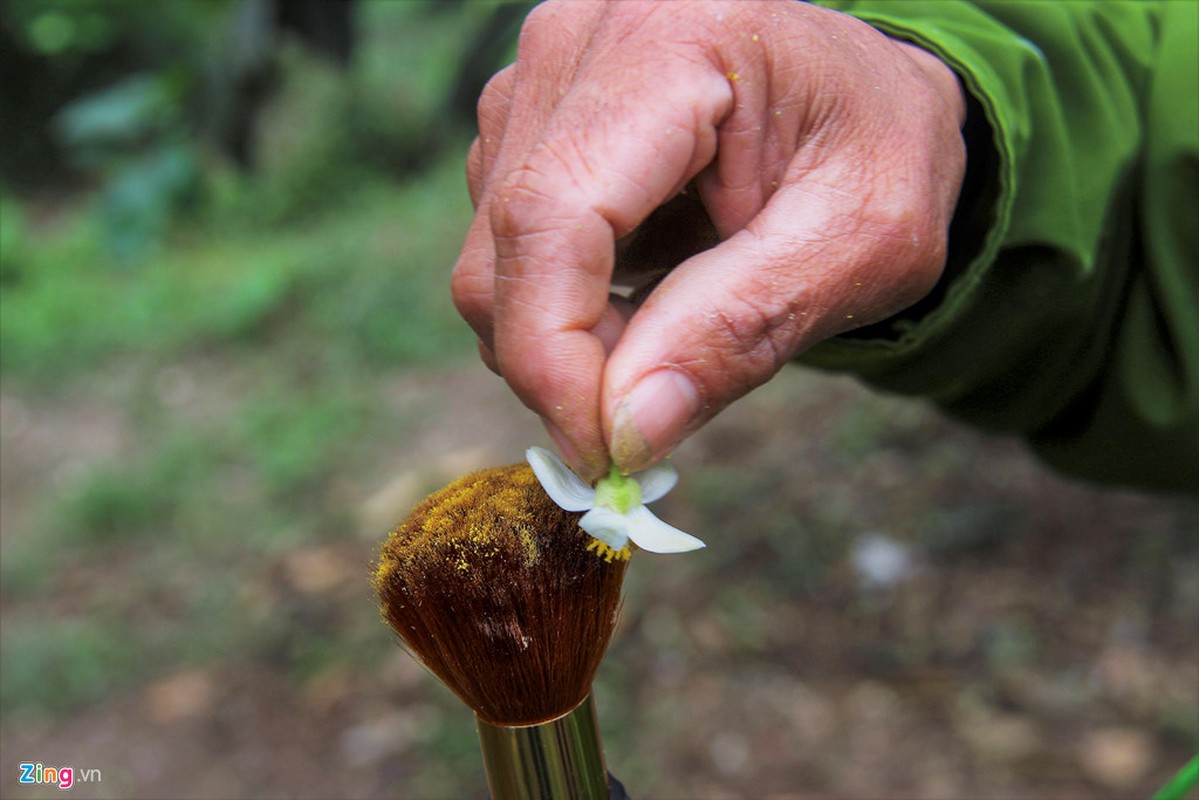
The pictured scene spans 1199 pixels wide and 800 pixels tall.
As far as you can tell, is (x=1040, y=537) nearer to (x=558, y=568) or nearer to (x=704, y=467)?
(x=704, y=467)

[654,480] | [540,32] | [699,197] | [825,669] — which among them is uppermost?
[540,32]

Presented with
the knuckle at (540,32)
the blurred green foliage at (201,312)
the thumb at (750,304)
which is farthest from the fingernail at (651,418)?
the blurred green foliage at (201,312)

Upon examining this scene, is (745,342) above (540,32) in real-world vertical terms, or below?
below

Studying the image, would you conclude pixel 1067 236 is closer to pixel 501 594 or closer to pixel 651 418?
pixel 651 418

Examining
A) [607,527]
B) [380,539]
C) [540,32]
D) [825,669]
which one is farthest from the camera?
[380,539]

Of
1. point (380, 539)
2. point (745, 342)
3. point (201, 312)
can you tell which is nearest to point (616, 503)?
point (745, 342)

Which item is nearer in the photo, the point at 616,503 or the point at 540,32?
the point at 616,503

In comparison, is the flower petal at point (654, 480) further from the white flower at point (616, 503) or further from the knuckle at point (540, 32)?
the knuckle at point (540, 32)

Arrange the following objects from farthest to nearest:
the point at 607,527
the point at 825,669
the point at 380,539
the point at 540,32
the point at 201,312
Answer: the point at 201,312 < the point at 380,539 < the point at 825,669 < the point at 540,32 < the point at 607,527
